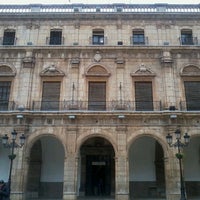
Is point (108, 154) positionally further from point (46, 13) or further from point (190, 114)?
point (46, 13)

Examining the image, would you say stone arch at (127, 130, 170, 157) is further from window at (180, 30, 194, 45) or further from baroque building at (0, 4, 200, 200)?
window at (180, 30, 194, 45)

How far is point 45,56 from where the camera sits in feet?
65.6

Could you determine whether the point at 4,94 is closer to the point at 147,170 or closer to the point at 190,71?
the point at 147,170

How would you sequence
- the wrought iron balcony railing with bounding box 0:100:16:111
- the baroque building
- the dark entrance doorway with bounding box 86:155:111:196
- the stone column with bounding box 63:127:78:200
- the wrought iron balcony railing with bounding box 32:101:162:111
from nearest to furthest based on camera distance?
the stone column with bounding box 63:127:78:200
the baroque building
the wrought iron balcony railing with bounding box 32:101:162:111
the wrought iron balcony railing with bounding box 0:100:16:111
the dark entrance doorway with bounding box 86:155:111:196

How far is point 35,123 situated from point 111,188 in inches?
302

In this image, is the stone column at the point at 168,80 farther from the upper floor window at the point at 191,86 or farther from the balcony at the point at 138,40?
the balcony at the point at 138,40

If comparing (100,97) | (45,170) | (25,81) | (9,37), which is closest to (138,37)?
(100,97)

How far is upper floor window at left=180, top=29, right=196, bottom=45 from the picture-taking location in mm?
20569

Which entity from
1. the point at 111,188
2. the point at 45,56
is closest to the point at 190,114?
the point at 111,188

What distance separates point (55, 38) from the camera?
20859 mm

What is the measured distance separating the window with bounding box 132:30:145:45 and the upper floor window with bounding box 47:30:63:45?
5867mm

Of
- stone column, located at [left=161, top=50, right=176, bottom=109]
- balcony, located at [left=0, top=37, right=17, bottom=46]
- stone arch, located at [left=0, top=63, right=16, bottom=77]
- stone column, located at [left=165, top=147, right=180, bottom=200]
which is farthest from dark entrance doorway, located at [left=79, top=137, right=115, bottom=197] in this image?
balcony, located at [left=0, top=37, right=17, bottom=46]

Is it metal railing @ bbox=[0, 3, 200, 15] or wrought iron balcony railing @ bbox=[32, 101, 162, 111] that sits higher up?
metal railing @ bbox=[0, 3, 200, 15]

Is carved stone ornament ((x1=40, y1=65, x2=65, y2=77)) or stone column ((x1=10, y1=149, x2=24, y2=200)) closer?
stone column ((x1=10, y1=149, x2=24, y2=200))
